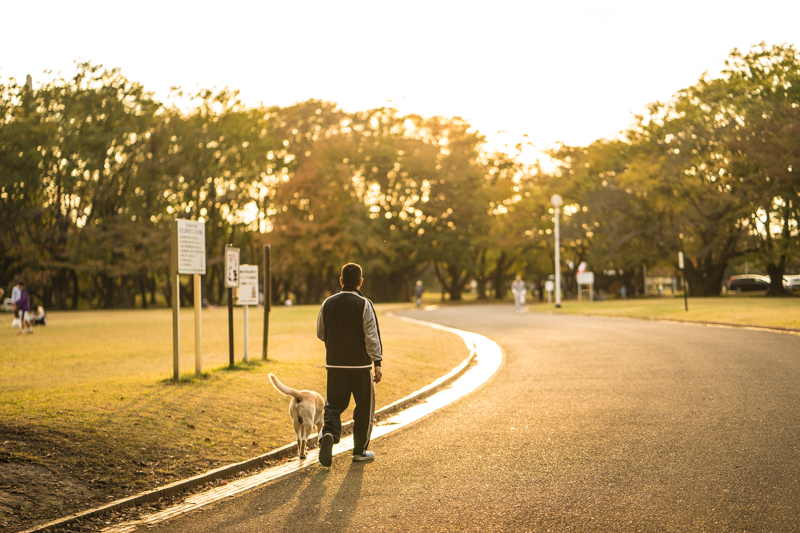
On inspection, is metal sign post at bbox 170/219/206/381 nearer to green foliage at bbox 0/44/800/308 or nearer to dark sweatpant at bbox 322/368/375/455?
dark sweatpant at bbox 322/368/375/455

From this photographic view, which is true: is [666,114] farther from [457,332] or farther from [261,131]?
[457,332]

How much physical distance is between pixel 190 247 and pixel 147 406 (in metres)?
3.40

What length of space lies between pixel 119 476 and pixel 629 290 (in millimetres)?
63502

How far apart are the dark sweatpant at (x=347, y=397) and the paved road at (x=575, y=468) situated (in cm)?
36

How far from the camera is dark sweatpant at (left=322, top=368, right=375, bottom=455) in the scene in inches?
269

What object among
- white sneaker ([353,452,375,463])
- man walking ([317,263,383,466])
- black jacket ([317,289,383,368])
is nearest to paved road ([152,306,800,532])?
white sneaker ([353,452,375,463])

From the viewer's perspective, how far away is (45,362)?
1448 cm

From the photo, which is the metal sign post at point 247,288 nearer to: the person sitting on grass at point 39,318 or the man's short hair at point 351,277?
the man's short hair at point 351,277

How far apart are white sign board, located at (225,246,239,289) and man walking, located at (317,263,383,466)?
6.65m

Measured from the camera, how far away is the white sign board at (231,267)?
518 inches

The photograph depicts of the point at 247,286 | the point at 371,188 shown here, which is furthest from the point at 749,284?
the point at 247,286

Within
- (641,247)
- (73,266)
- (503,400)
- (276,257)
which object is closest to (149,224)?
(73,266)

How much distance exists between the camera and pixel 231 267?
1326 centimetres

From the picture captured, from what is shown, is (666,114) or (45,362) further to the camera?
(666,114)
